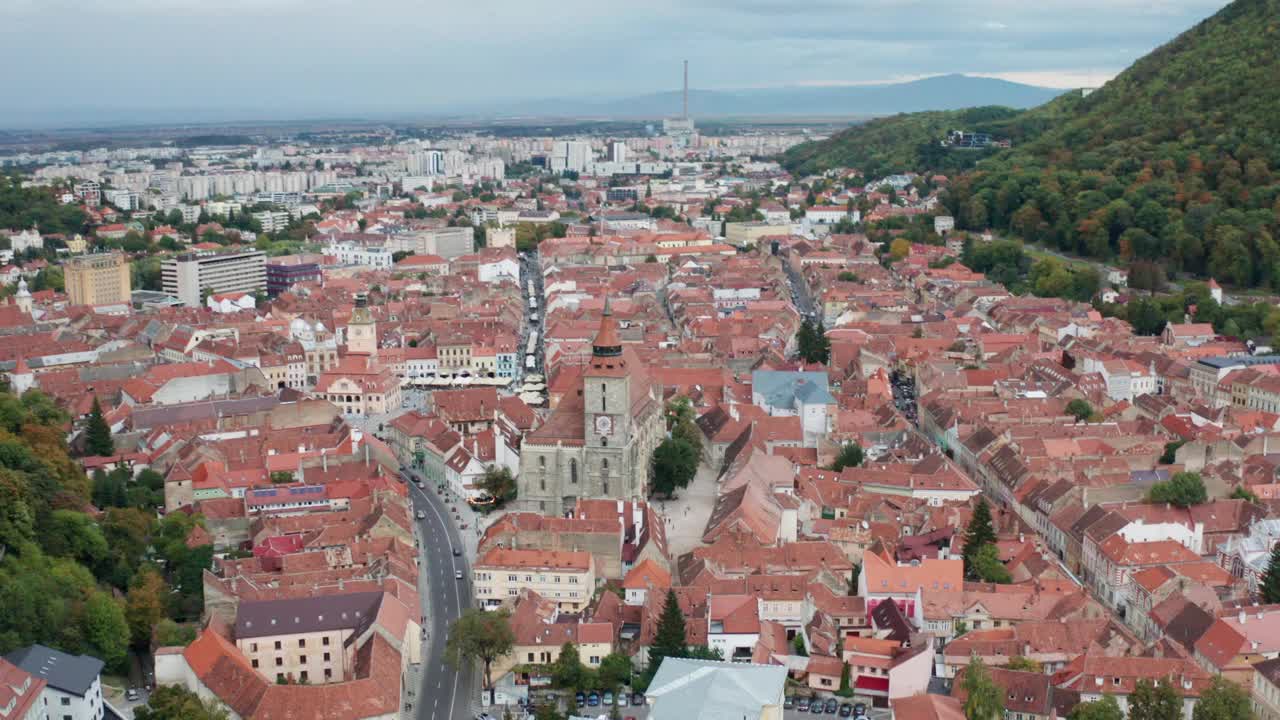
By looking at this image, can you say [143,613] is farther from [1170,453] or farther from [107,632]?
[1170,453]

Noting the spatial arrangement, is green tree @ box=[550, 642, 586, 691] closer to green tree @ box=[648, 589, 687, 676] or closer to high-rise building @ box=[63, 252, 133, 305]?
green tree @ box=[648, 589, 687, 676]

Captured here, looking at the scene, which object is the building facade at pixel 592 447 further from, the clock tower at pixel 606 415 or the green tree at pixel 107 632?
the green tree at pixel 107 632

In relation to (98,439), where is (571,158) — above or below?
above

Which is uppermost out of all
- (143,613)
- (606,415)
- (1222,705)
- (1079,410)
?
(606,415)

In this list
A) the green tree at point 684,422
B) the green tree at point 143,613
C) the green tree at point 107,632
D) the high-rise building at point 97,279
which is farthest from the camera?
the high-rise building at point 97,279

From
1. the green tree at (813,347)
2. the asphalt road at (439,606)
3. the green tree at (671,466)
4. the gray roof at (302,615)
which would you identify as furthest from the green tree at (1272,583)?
the green tree at (813,347)

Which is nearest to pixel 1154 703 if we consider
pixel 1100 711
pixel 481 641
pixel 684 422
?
pixel 1100 711
